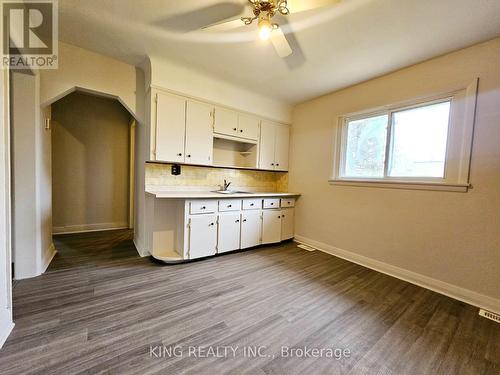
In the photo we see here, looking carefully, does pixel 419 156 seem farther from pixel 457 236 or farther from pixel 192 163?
pixel 192 163

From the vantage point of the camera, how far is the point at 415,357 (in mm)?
1400

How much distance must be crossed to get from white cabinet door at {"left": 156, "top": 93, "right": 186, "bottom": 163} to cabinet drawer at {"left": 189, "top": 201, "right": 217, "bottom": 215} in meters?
0.64

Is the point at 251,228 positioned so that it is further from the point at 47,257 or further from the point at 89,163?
the point at 89,163

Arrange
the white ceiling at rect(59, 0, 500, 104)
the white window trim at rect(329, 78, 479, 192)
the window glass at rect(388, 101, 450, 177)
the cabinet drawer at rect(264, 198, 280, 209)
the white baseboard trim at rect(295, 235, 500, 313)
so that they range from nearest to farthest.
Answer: the white ceiling at rect(59, 0, 500, 104) → the white baseboard trim at rect(295, 235, 500, 313) → the white window trim at rect(329, 78, 479, 192) → the window glass at rect(388, 101, 450, 177) → the cabinet drawer at rect(264, 198, 280, 209)

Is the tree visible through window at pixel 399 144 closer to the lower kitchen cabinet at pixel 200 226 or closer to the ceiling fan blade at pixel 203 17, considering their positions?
the lower kitchen cabinet at pixel 200 226

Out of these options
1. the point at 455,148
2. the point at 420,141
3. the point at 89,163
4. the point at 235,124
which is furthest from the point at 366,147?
the point at 89,163

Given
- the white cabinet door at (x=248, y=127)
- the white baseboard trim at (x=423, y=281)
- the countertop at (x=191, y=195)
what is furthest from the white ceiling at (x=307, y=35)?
the white baseboard trim at (x=423, y=281)

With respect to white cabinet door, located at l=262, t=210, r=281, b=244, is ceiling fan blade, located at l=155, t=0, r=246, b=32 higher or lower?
higher

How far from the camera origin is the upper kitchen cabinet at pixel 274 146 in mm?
3705

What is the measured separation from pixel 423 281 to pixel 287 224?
194cm

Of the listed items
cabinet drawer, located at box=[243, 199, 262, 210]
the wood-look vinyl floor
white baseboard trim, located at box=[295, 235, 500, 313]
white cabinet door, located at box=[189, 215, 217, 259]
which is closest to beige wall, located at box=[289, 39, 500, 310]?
white baseboard trim, located at box=[295, 235, 500, 313]

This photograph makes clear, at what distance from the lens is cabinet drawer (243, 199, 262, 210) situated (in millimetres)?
3141

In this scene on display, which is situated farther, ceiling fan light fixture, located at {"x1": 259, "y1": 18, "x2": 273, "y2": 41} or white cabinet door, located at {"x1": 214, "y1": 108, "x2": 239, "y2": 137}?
white cabinet door, located at {"x1": 214, "y1": 108, "x2": 239, "y2": 137}

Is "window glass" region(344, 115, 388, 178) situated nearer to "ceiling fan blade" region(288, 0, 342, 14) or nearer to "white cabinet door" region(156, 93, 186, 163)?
"ceiling fan blade" region(288, 0, 342, 14)
